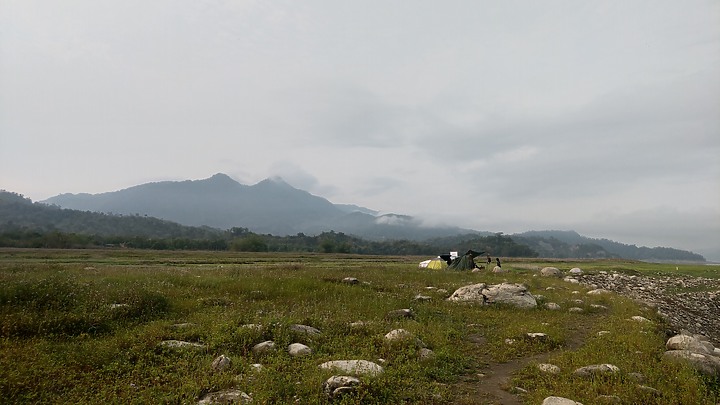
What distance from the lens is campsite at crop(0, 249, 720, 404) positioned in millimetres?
8383

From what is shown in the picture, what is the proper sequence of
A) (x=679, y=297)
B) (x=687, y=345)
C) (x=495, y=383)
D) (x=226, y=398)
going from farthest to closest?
(x=679, y=297) → (x=687, y=345) → (x=495, y=383) → (x=226, y=398)

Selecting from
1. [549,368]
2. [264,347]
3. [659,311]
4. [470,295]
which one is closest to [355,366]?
[264,347]

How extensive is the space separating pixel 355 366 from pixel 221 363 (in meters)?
3.34

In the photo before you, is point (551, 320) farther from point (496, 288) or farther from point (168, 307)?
point (168, 307)

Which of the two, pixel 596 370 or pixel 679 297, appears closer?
pixel 596 370

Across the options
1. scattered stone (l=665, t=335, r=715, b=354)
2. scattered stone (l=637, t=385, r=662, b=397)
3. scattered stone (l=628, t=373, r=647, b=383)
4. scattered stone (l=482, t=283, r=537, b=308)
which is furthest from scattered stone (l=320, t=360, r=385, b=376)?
scattered stone (l=482, t=283, r=537, b=308)

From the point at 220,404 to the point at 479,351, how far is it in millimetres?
8805

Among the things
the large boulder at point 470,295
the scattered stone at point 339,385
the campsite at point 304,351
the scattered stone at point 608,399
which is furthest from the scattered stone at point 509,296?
the scattered stone at point 339,385

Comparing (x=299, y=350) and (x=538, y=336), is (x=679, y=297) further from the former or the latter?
(x=299, y=350)

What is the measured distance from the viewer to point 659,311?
22859 mm

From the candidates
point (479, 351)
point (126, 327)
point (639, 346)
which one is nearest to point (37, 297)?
point (126, 327)

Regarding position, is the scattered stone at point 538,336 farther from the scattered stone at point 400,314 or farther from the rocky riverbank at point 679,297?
the rocky riverbank at point 679,297

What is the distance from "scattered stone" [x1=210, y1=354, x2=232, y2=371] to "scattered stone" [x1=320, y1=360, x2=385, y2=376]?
2350 millimetres

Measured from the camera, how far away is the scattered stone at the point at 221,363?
9422 millimetres
